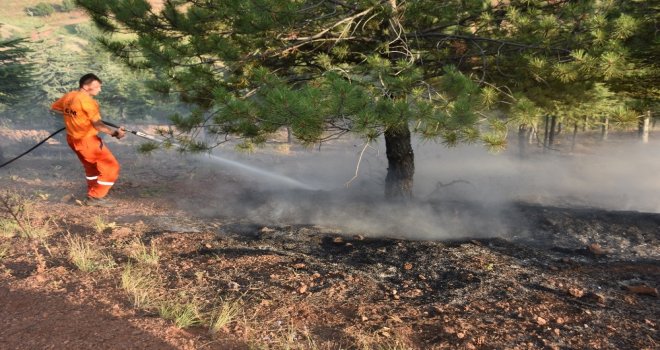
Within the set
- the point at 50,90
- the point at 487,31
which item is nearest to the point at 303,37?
the point at 487,31

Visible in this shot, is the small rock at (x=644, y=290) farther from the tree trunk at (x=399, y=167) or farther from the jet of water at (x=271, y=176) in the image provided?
the jet of water at (x=271, y=176)

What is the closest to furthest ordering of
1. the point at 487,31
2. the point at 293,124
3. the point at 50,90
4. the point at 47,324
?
the point at 47,324
the point at 293,124
the point at 487,31
the point at 50,90

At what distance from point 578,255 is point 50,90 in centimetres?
3013

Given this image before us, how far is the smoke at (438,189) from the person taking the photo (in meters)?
6.98

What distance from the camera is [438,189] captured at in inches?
436

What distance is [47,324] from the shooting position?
2.52 metres

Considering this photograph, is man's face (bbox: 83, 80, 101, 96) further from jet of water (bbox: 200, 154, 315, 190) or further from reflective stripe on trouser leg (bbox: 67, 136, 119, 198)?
jet of water (bbox: 200, 154, 315, 190)

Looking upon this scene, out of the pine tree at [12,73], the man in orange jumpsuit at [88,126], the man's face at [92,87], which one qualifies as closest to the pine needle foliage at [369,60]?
the man's face at [92,87]

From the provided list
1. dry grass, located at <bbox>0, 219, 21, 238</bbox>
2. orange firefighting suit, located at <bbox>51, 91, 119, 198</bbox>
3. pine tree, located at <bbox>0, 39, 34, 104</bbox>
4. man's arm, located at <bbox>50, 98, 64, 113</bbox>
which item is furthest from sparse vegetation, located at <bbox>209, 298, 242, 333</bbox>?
pine tree, located at <bbox>0, 39, 34, 104</bbox>

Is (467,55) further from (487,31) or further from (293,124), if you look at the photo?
(293,124)

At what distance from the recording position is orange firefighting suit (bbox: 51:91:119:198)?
536 centimetres

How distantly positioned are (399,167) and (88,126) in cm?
506

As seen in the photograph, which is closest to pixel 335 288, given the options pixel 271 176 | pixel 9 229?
pixel 9 229

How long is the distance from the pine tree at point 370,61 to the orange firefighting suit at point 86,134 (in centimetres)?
94
